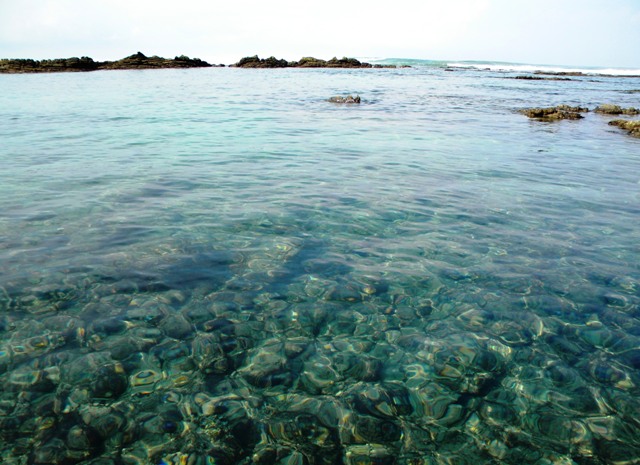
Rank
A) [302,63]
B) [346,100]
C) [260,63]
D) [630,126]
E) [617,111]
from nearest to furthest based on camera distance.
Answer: [630,126] → [617,111] → [346,100] → [260,63] → [302,63]

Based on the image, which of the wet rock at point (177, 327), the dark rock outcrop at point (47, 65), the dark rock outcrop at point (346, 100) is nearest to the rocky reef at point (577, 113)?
the dark rock outcrop at point (346, 100)

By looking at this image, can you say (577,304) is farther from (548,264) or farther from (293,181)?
(293,181)

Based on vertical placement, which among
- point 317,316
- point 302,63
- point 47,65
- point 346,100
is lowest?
Result: point 317,316

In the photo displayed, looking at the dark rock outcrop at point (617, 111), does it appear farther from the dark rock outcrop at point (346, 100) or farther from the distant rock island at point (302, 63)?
the distant rock island at point (302, 63)

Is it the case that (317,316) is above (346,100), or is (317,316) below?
below

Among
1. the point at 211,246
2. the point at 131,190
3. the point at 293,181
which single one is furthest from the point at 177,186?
the point at 211,246

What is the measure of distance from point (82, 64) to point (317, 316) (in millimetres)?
87519

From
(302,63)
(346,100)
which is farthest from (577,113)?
(302,63)

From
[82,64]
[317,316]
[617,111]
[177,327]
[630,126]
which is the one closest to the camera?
[177,327]

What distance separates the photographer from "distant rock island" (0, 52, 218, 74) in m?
68.1

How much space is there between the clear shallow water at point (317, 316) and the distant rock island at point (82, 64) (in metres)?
73.6

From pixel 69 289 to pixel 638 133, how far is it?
2455 centimetres

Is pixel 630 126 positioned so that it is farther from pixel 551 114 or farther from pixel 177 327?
pixel 177 327

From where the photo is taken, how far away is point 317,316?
542 centimetres
